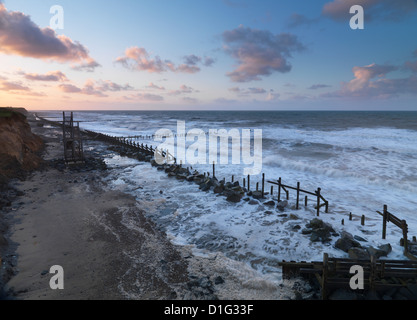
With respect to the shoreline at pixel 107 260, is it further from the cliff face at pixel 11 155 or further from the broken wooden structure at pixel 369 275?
the cliff face at pixel 11 155

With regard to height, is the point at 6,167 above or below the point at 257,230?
above

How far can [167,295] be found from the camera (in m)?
7.46

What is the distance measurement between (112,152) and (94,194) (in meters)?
18.1

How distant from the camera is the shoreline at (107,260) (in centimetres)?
754

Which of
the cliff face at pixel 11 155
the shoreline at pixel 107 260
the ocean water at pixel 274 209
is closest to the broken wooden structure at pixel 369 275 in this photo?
the shoreline at pixel 107 260

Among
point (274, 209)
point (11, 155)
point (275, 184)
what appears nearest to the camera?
point (274, 209)

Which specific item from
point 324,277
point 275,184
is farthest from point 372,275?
point 275,184

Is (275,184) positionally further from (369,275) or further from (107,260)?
(107,260)

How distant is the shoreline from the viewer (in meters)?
7.54

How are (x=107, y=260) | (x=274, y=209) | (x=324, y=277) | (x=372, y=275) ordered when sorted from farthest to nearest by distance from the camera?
(x=274, y=209) → (x=107, y=260) → (x=324, y=277) → (x=372, y=275)

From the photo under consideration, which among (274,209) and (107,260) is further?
(274,209)

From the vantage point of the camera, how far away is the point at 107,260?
9.12 meters

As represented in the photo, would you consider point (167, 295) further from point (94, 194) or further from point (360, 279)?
point (94, 194)
